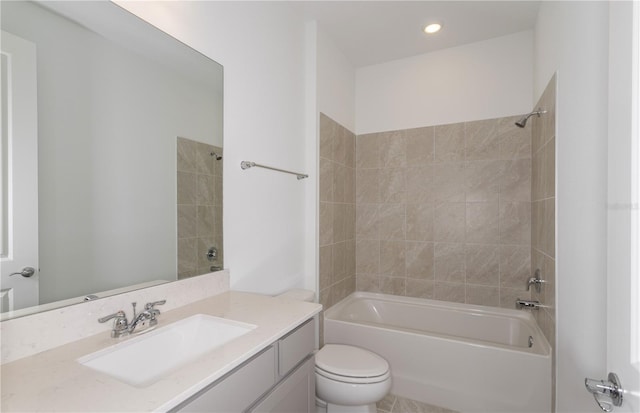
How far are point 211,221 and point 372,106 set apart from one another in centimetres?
213

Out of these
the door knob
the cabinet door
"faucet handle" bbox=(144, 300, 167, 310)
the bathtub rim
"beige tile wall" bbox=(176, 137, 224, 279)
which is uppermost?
"beige tile wall" bbox=(176, 137, 224, 279)

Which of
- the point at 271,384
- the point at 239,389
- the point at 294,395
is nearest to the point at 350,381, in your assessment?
the point at 294,395

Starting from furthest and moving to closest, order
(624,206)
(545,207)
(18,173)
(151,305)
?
1. (545,207)
2. (151,305)
3. (18,173)
4. (624,206)

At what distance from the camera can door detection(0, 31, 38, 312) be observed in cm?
76

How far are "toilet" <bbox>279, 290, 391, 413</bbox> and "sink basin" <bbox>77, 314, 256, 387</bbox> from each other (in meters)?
0.84

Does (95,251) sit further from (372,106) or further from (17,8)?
(372,106)

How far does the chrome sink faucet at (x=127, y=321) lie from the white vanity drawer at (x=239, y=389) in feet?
1.37

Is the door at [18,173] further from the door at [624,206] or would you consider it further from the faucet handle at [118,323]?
the door at [624,206]

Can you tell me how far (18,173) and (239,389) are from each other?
2.84ft

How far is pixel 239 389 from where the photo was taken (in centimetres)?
83

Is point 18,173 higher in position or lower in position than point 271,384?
higher

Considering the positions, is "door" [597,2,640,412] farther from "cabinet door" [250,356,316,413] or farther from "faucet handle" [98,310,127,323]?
"faucet handle" [98,310,127,323]

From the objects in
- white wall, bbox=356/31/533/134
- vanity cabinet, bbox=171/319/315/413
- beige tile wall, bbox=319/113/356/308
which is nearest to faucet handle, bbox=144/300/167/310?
vanity cabinet, bbox=171/319/315/413

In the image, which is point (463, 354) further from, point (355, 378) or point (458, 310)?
point (355, 378)
